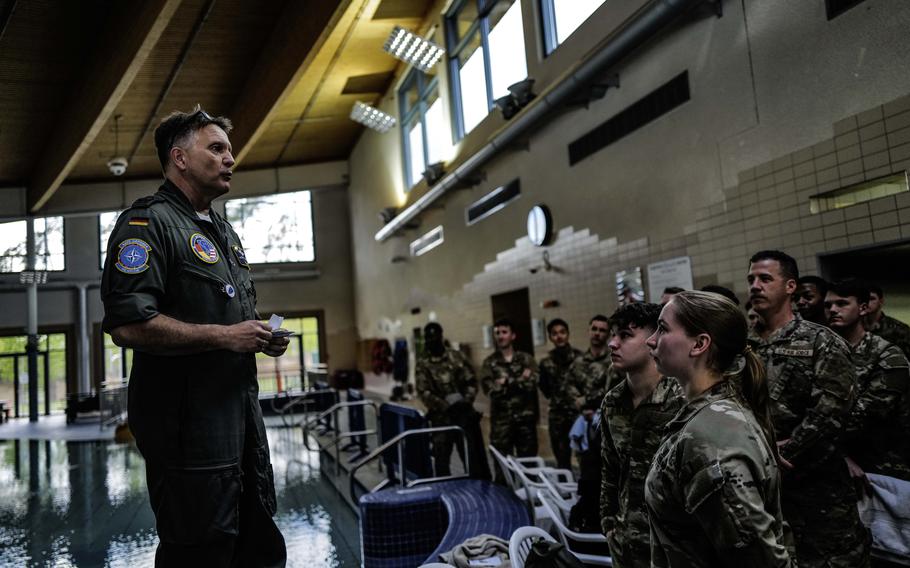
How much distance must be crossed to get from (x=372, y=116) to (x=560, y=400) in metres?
9.98

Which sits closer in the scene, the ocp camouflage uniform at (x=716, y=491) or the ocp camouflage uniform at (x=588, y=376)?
the ocp camouflage uniform at (x=716, y=491)

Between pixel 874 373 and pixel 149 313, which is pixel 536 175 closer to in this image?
pixel 874 373

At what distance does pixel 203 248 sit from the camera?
1.71 m

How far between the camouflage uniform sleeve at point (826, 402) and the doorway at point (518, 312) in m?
7.71

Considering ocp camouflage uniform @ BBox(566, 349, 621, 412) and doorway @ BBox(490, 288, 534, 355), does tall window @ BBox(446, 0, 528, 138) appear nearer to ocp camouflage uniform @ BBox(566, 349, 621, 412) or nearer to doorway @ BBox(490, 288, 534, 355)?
doorway @ BBox(490, 288, 534, 355)

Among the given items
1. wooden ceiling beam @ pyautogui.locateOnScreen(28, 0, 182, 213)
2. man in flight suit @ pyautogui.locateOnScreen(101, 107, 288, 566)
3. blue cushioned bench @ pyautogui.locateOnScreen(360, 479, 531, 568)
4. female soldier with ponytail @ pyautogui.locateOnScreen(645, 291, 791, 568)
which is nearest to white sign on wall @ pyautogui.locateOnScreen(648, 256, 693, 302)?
blue cushioned bench @ pyautogui.locateOnScreen(360, 479, 531, 568)

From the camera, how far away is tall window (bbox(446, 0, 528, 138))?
9516mm

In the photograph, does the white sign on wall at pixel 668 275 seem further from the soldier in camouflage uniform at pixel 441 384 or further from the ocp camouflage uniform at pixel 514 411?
the soldier in camouflage uniform at pixel 441 384

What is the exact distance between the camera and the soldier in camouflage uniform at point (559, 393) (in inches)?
223

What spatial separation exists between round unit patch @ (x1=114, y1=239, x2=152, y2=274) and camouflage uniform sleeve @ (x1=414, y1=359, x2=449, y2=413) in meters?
4.87

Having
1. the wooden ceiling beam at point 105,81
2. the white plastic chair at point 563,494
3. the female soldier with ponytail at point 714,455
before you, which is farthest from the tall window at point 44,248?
the female soldier with ponytail at point 714,455

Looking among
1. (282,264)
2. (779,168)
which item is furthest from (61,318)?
(779,168)

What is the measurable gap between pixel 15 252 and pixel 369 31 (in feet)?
48.0

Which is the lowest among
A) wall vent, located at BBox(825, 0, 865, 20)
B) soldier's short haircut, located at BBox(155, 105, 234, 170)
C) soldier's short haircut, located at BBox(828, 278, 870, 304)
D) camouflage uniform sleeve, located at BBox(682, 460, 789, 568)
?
camouflage uniform sleeve, located at BBox(682, 460, 789, 568)
